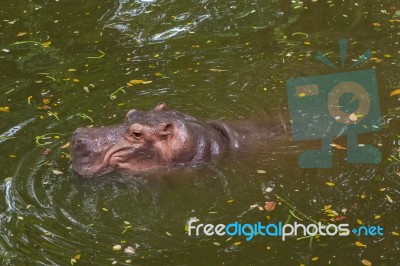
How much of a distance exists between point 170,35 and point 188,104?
2.03 meters

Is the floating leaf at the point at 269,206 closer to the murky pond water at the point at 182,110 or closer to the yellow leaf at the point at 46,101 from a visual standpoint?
the murky pond water at the point at 182,110

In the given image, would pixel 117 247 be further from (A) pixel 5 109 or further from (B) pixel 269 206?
(A) pixel 5 109

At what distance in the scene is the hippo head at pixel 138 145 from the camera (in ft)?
23.5

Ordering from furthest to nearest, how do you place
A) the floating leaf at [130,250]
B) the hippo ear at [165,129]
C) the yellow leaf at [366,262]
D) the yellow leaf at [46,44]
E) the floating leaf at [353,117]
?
the yellow leaf at [46,44]
the floating leaf at [353,117]
the hippo ear at [165,129]
the floating leaf at [130,250]
the yellow leaf at [366,262]

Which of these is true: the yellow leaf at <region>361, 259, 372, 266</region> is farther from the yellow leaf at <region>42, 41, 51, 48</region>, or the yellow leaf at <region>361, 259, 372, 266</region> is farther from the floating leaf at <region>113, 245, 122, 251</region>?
the yellow leaf at <region>42, 41, 51, 48</region>

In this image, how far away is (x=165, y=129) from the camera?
7148 mm

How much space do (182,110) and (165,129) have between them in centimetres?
148

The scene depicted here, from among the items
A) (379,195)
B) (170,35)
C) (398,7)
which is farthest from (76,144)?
(398,7)

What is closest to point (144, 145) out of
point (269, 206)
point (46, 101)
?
point (269, 206)

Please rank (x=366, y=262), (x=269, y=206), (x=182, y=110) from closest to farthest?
(x=366, y=262)
(x=269, y=206)
(x=182, y=110)

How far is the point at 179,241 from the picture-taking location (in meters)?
6.48

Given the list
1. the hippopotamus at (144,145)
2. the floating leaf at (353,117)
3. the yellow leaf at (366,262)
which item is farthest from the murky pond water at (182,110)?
the floating leaf at (353,117)

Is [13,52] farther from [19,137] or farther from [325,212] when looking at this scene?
[325,212]

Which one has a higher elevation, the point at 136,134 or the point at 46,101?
the point at 136,134
